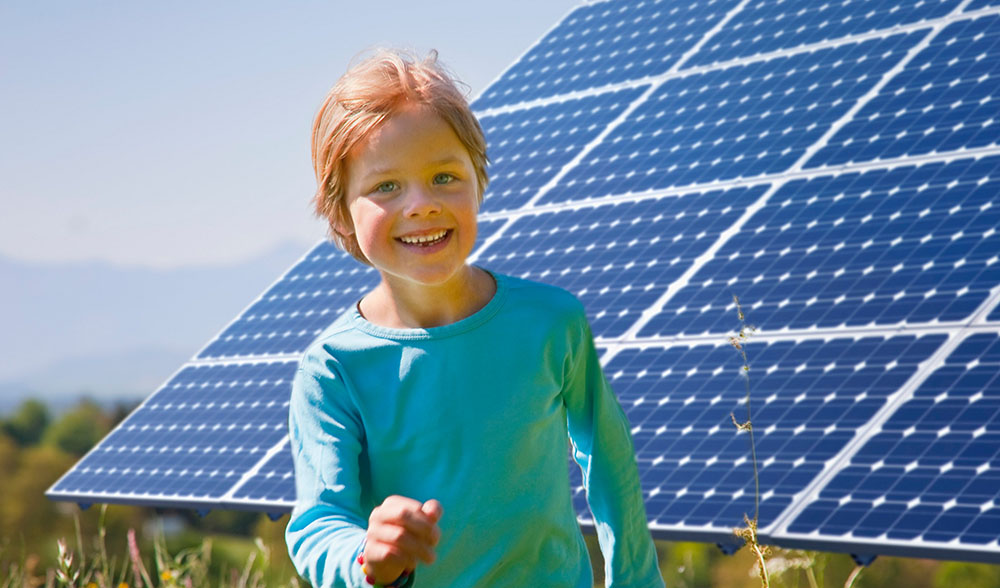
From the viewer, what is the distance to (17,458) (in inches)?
1746

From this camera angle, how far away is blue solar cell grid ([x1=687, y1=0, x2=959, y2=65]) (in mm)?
10828

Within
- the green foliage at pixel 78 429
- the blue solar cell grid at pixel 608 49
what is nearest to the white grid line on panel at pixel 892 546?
the blue solar cell grid at pixel 608 49

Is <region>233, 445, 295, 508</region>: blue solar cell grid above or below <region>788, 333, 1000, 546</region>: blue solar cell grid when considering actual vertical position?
below

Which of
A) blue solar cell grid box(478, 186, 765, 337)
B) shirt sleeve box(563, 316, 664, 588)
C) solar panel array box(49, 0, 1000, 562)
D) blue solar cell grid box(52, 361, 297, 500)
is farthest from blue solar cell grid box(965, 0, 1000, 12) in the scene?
shirt sleeve box(563, 316, 664, 588)

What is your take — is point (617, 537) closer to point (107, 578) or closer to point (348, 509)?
point (348, 509)

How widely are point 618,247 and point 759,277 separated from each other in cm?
134

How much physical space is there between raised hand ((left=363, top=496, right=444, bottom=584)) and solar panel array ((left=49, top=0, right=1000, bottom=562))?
4225 mm

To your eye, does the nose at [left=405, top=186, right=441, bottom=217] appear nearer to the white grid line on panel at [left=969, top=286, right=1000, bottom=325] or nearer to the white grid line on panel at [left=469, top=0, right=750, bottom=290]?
the white grid line on panel at [left=969, top=286, right=1000, bottom=325]

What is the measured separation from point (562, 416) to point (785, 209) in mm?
6456

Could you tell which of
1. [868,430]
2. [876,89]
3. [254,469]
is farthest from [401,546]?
[876,89]

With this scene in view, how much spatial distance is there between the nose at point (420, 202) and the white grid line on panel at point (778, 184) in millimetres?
5919

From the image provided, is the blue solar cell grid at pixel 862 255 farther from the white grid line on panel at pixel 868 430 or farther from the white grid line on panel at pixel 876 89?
the white grid line on panel at pixel 876 89

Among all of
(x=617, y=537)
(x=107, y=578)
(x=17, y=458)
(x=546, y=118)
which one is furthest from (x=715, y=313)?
(x=17, y=458)

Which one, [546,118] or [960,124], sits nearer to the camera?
[960,124]
